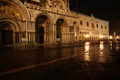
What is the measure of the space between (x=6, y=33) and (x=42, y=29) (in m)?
8.37

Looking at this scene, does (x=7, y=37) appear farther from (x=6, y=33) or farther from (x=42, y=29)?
(x=42, y=29)

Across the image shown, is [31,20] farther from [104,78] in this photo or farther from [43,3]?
A: [104,78]

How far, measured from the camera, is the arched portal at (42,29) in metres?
20.1

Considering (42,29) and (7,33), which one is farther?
(42,29)

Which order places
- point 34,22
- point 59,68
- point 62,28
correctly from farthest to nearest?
point 62,28 < point 34,22 < point 59,68

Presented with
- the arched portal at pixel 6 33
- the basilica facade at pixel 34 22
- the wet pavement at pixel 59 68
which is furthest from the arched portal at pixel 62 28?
the wet pavement at pixel 59 68

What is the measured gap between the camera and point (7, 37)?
1619 centimetres

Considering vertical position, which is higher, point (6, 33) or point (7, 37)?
point (6, 33)

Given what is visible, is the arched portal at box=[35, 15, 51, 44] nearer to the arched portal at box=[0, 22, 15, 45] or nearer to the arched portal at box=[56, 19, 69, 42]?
the arched portal at box=[56, 19, 69, 42]

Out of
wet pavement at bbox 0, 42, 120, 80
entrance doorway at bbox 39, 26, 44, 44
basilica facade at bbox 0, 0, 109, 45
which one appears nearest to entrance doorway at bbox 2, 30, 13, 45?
basilica facade at bbox 0, 0, 109, 45

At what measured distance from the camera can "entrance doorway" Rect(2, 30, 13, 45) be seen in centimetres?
1587

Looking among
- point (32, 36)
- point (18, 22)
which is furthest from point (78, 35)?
point (18, 22)

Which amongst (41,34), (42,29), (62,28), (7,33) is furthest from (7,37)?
(62,28)

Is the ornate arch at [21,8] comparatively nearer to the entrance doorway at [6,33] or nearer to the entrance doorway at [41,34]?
the entrance doorway at [6,33]
